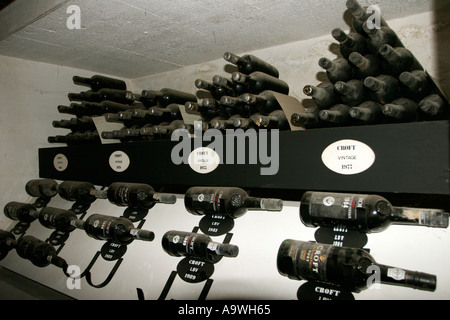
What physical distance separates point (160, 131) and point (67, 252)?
0.72 metres

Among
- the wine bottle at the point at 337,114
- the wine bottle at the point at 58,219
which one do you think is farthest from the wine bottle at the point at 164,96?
the wine bottle at the point at 337,114

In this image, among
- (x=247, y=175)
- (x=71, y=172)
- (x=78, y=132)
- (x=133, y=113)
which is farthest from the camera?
(x=78, y=132)

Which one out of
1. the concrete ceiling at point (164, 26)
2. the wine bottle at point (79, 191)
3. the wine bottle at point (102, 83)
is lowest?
the wine bottle at point (79, 191)

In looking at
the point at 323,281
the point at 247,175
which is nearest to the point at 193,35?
the point at 247,175

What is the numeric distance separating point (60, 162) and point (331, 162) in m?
1.38

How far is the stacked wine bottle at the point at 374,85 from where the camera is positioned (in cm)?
81

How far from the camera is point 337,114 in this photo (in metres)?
0.89

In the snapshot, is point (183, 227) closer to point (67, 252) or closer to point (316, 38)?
point (67, 252)

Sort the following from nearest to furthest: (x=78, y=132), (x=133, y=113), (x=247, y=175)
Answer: (x=247, y=175), (x=133, y=113), (x=78, y=132)

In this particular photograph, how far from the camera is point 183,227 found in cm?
124

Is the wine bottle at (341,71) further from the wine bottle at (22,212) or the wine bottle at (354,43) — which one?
the wine bottle at (22,212)

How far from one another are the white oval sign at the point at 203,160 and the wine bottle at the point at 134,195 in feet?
0.80

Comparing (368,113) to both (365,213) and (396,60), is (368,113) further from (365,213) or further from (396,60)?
(365,213)

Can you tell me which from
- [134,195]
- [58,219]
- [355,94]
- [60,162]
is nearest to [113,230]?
[134,195]
